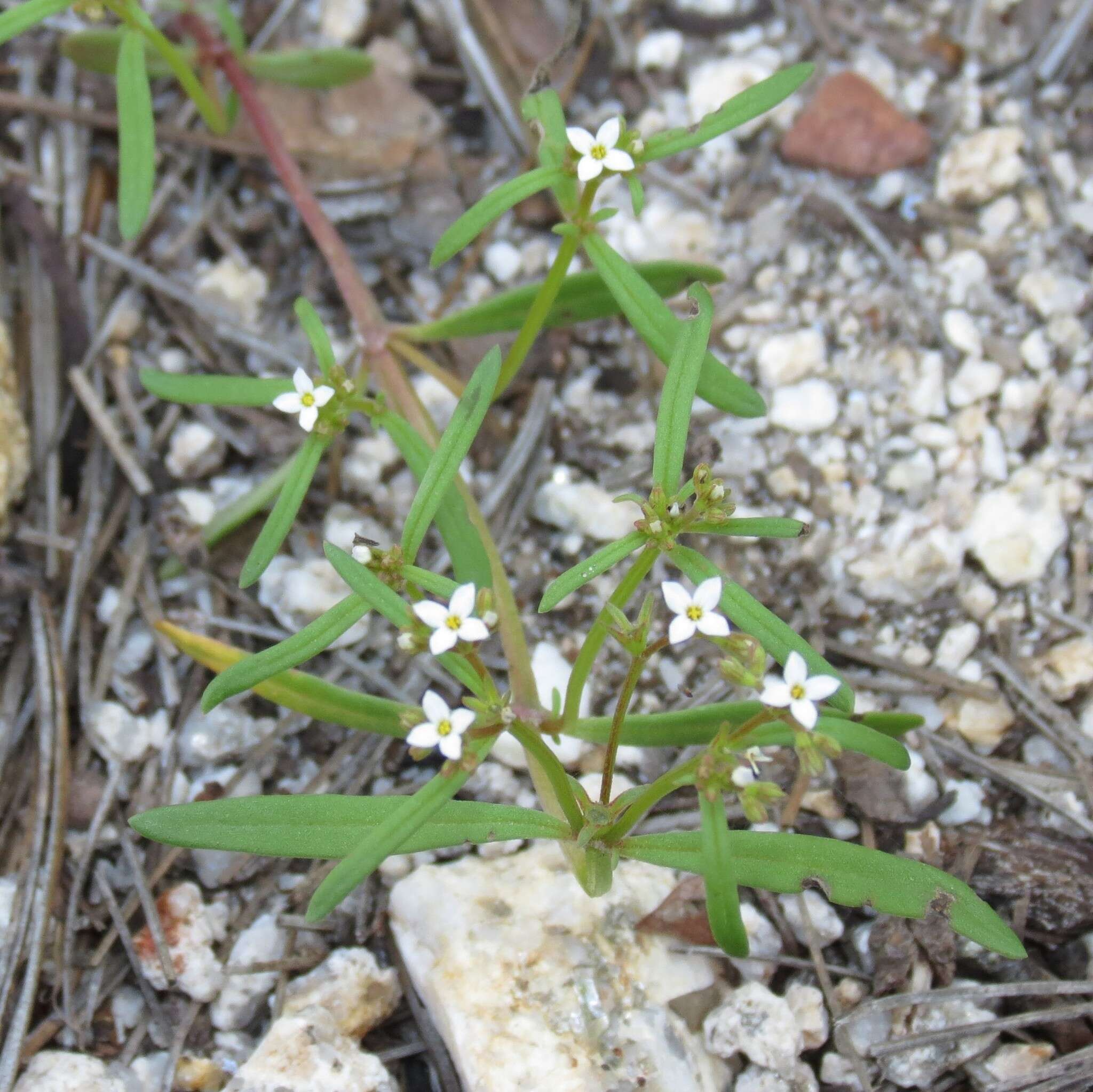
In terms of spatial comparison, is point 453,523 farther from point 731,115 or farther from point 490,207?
point 731,115

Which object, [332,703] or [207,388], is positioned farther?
[207,388]

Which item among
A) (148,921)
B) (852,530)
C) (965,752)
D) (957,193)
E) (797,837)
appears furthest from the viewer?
(957,193)

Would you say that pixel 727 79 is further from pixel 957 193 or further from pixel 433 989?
pixel 433 989

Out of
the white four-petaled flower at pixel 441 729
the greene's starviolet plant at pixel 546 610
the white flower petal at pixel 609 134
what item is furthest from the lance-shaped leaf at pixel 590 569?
the white flower petal at pixel 609 134

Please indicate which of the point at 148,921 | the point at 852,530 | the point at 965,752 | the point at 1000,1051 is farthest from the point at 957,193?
the point at 148,921

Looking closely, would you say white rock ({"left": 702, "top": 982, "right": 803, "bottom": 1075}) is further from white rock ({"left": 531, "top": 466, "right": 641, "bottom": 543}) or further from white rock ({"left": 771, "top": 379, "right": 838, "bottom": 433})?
white rock ({"left": 771, "top": 379, "right": 838, "bottom": 433})

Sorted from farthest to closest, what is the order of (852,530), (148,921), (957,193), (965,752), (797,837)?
(957,193), (852,530), (965,752), (148,921), (797,837)

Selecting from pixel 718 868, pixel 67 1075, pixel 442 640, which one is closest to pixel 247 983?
pixel 67 1075
